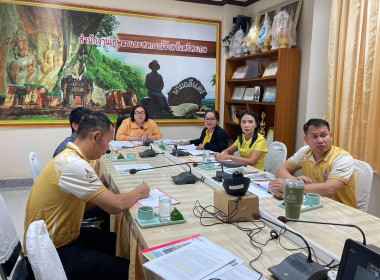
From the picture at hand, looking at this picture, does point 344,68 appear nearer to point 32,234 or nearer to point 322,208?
point 322,208

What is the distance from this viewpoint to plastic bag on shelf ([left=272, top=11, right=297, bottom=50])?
3734 mm

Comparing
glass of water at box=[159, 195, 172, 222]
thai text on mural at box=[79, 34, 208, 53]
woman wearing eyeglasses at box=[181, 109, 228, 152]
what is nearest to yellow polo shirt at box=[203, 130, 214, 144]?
woman wearing eyeglasses at box=[181, 109, 228, 152]

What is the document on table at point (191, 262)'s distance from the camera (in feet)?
3.36

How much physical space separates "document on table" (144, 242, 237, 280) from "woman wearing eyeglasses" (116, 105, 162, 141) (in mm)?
3010

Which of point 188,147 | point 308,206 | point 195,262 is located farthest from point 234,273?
point 188,147

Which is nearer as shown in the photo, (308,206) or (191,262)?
(191,262)

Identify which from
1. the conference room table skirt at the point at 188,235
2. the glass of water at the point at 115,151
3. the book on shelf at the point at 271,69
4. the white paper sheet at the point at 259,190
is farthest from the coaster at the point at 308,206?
the book on shelf at the point at 271,69

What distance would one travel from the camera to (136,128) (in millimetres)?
4238

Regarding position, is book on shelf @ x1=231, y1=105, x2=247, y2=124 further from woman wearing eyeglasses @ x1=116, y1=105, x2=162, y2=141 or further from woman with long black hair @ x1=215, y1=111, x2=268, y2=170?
woman with long black hair @ x1=215, y1=111, x2=268, y2=170

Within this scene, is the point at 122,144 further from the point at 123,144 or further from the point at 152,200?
the point at 152,200

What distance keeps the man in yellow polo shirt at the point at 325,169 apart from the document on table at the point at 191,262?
850 millimetres

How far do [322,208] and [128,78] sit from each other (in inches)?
144

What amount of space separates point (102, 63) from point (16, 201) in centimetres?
216

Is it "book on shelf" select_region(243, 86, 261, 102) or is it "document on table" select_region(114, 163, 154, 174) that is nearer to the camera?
"document on table" select_region(114, 163, 154, 174)
